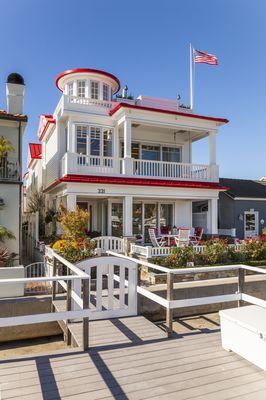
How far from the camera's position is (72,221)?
11.4m

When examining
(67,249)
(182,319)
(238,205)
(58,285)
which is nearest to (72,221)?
(67,249)

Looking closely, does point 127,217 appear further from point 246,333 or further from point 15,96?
point 246,333

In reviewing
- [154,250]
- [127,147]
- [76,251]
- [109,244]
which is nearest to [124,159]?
[127,147]

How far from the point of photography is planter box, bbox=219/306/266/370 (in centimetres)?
395

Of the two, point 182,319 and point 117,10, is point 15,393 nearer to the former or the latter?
point 182,319

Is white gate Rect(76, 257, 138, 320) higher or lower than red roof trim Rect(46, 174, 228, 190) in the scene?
lower

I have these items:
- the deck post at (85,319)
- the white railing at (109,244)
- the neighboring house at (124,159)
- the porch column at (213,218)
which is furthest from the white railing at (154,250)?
the deck post at (85,319)

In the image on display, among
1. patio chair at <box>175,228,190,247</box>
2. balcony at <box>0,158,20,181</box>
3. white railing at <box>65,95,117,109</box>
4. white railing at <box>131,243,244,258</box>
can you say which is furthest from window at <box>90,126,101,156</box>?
patio chair at <box>175,228,190,247</box>

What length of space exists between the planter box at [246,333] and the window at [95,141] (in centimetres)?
1208

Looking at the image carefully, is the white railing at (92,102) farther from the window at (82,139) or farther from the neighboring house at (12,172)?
the neighboring house at (12,172)

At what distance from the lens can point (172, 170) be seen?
15805 millimetres

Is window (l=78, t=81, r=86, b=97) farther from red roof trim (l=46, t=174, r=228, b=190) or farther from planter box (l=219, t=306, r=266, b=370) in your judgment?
planter box (l=219, t=306, r=266, b=370)

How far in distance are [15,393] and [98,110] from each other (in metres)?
13.5

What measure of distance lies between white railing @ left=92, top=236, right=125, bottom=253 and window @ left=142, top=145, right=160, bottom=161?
5.75 metres
